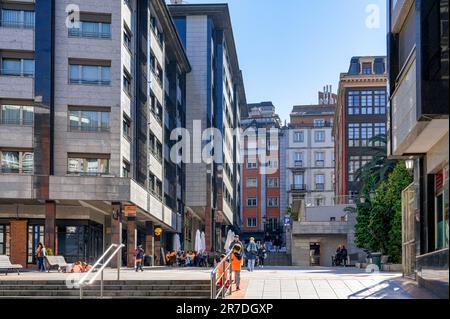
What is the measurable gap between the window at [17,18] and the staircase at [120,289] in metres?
28.6

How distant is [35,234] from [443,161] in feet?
124

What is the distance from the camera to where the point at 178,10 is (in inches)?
3017

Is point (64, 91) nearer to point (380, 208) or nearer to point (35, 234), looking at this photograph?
point (35, 234)

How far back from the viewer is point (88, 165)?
48906 mm

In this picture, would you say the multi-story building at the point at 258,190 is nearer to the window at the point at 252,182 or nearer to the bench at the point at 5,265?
the window at the point at 252,182

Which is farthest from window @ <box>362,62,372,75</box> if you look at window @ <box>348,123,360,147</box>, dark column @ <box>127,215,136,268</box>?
dark column @ <box>127,215,136,268</box>

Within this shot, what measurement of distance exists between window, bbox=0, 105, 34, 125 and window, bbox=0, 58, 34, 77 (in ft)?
6.44

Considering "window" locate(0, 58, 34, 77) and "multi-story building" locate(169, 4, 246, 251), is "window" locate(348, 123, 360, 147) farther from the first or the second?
"window" locate(0, 58, 34, 77)

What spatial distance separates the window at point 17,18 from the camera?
157ft

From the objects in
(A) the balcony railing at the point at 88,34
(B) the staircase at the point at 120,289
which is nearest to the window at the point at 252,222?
(A) the balcony railing at the point at 88,34

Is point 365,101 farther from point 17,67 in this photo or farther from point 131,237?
point 17,67
